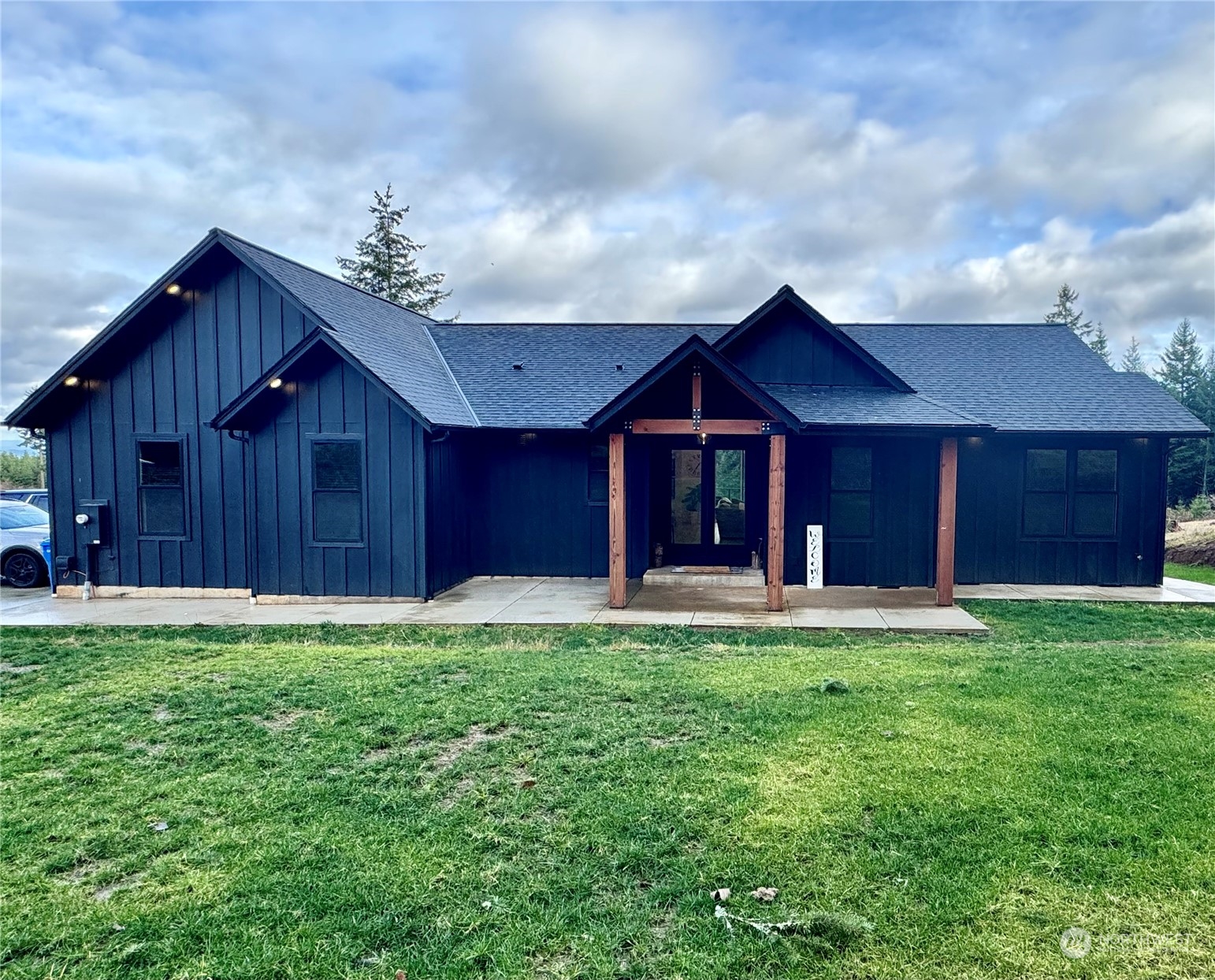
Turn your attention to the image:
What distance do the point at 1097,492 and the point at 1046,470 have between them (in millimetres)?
875

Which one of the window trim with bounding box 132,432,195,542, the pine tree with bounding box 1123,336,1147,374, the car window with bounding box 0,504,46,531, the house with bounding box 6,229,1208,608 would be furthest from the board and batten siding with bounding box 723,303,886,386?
the pine tree with bounding box 1123,336,1147,374

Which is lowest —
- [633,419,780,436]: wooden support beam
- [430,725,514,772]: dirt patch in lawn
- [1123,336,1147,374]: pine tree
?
[430,725,514,772]: dirt patch in lawn

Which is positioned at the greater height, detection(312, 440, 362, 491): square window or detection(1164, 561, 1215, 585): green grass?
detection(312, 440, 362, 491): square window

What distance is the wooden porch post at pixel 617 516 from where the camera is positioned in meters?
9.78

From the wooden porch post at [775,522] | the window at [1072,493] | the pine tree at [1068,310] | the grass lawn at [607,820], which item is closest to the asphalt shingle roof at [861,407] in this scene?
the wooden porch post at [775,522]

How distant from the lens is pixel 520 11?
10992 mm

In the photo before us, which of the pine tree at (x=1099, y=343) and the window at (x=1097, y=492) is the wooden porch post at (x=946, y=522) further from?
the pine tree at (x=1099, y=343)

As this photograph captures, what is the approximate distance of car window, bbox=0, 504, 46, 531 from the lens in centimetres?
1300

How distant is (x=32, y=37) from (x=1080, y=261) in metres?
56.6

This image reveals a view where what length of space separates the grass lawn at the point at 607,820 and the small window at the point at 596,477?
605 centimetres

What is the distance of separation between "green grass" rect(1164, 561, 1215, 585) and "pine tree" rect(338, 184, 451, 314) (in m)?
30.7

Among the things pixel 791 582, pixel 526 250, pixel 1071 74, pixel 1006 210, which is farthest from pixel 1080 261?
pixel 791 582

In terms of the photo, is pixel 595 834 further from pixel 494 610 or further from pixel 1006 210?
pixel 1006 210

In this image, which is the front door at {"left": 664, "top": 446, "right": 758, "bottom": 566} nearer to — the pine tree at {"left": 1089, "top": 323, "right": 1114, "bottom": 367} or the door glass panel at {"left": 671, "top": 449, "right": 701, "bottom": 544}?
the door glass panel at {"left": 671, "top": 449, "right": 701, "bottom": 544}
